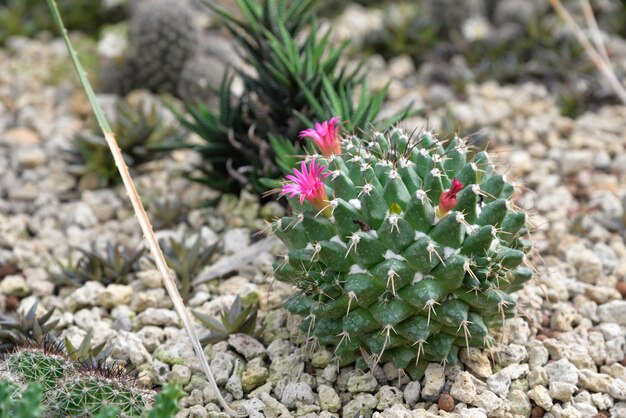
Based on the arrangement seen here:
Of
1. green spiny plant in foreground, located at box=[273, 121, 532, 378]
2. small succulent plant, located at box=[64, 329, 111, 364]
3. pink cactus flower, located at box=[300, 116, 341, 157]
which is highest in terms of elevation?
pink cactus flower, located at box=[300, 116, 341, 157]

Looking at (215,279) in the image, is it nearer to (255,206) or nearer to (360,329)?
(255,206)

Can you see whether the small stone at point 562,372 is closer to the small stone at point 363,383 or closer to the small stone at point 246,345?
the small stone at point 363,383

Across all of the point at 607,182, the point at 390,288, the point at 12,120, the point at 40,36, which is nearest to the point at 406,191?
the point at 390,288

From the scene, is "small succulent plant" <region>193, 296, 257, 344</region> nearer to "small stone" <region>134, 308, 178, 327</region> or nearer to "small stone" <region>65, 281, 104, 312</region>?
"small stone" <region>134, 308, 178, 327</region>

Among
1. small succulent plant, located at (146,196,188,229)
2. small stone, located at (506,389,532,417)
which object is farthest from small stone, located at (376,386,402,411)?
small succulent plant, located at (146,196,188,229)

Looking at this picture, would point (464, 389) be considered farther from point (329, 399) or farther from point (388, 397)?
point (329, 399)
